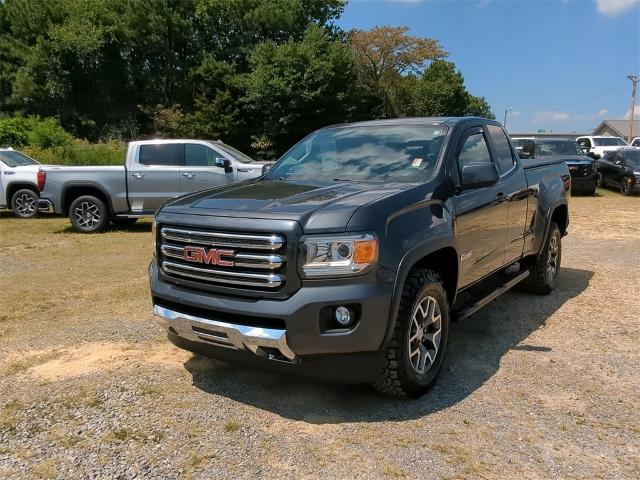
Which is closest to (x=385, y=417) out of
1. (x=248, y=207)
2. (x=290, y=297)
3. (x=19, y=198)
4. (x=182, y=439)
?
(x=290, y=297)

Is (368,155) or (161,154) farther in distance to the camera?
(161,154)

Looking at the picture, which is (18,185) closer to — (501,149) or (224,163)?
(224,163)

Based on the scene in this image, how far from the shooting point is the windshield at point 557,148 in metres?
17.5

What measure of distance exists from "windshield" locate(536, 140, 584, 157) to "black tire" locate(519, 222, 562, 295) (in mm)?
11979

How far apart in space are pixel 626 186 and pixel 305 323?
17.8 meters

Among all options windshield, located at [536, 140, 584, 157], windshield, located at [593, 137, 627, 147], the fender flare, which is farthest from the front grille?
windshield, located at [593, 137, 627, 147]

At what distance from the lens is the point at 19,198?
523 inches

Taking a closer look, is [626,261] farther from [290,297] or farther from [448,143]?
[290,297]

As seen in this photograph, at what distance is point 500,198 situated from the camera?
484 cm

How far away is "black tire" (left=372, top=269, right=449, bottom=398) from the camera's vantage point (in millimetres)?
3426

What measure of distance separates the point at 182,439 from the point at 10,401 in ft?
4.44

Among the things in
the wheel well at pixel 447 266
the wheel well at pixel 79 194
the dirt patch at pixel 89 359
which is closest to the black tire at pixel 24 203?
the wheel well at pixel 79 194

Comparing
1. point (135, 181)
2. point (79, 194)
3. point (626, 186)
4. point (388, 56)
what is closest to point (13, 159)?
point (79, 194)

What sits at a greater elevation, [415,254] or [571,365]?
[415,254]
